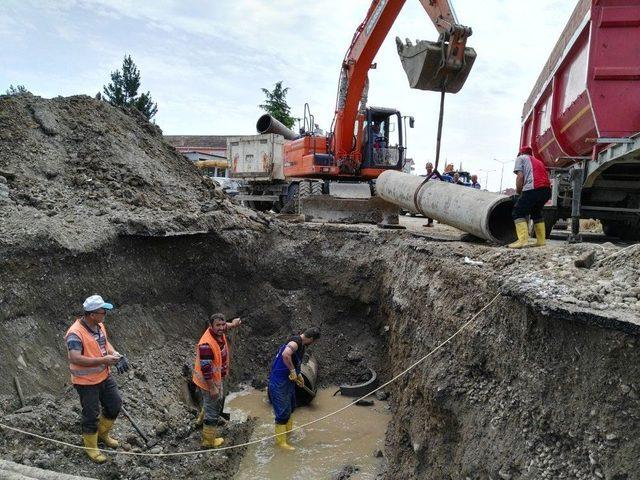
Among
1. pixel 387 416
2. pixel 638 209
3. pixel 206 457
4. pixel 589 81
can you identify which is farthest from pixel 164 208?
pixel 638 209

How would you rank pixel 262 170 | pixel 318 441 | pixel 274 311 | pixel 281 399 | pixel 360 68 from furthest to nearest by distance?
pixel 262 170 → pixel 360 68 → pixel 274 311 → pixel 318 441 → pixel 281 399

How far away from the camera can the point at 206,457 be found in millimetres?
5625

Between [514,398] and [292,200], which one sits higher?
[292,200]

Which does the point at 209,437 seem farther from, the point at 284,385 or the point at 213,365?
the point at 284,385

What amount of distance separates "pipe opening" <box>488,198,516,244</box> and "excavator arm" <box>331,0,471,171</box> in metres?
2.02

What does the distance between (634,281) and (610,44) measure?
4471 millimetres

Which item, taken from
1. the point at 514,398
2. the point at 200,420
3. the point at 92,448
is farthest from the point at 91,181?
the point at 514,398

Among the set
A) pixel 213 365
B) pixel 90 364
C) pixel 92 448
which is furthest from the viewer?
pixel 213 365

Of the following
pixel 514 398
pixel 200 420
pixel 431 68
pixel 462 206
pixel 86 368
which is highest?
pixel 431 68

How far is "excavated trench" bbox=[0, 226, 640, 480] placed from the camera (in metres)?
3.19

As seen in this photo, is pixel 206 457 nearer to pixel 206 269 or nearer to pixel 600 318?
pixel 206 269

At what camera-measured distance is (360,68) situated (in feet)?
36.1

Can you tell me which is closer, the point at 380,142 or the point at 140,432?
the point at 140,432

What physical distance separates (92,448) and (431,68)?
20.7 feet
